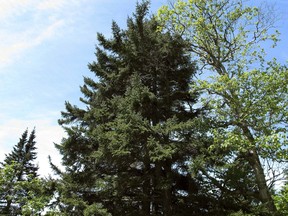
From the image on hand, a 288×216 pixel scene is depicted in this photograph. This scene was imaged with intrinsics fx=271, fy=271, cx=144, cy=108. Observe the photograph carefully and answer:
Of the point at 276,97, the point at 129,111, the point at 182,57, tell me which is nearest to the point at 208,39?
the point at 182,57

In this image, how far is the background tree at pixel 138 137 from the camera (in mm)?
11055

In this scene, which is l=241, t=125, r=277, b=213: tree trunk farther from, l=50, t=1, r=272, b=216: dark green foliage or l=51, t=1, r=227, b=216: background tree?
l=51, t=1, r=227, b=216: background tree

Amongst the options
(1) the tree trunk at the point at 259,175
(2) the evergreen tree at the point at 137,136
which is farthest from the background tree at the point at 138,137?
(1) the tree trunk at the point at 259,175

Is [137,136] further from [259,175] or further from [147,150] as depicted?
[259,175]

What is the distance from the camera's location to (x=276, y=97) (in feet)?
40.0

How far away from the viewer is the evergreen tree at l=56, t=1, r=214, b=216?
11.0 metres

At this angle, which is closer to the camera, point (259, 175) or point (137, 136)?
point (137, 136)

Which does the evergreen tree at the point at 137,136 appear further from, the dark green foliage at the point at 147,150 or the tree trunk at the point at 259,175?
the tree trunk at the point at 259,175

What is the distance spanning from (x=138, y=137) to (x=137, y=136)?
0.07 m

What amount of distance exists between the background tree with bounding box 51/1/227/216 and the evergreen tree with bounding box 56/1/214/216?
4 centimetres

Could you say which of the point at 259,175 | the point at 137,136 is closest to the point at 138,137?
the point at 137,136

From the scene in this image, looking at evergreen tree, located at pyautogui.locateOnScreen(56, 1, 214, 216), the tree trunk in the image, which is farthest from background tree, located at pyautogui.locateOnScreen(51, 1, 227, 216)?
the tree trunk

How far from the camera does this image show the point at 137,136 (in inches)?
440

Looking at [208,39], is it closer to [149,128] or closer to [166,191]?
[149,128]
